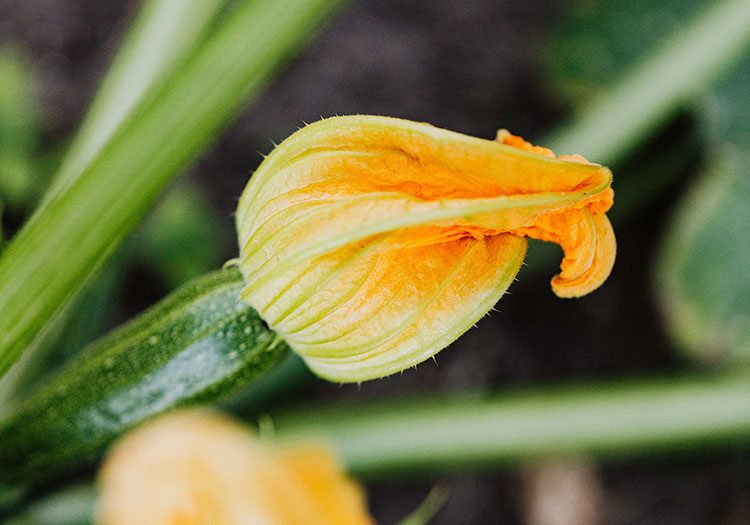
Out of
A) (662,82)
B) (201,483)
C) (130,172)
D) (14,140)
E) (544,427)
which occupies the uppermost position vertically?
(14,140)

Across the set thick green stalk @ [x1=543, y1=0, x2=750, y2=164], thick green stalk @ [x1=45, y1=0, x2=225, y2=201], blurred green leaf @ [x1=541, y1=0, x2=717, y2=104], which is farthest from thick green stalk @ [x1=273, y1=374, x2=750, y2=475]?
blurred green leaf @ [x1=541, y1=0, x2=717, y2=104]

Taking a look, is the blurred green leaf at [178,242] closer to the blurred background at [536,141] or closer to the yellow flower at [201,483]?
the blurred background at [536,141]

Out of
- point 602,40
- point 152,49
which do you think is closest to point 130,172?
point 152,49

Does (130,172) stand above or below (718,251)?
above

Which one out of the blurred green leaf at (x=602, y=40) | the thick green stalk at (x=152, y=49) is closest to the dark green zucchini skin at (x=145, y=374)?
the thick green stalk at (x=152, y=49)

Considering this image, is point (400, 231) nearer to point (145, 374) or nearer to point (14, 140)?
point (145, 374)

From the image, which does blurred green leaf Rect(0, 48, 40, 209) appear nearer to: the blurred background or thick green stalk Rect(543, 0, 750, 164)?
the blurred background
